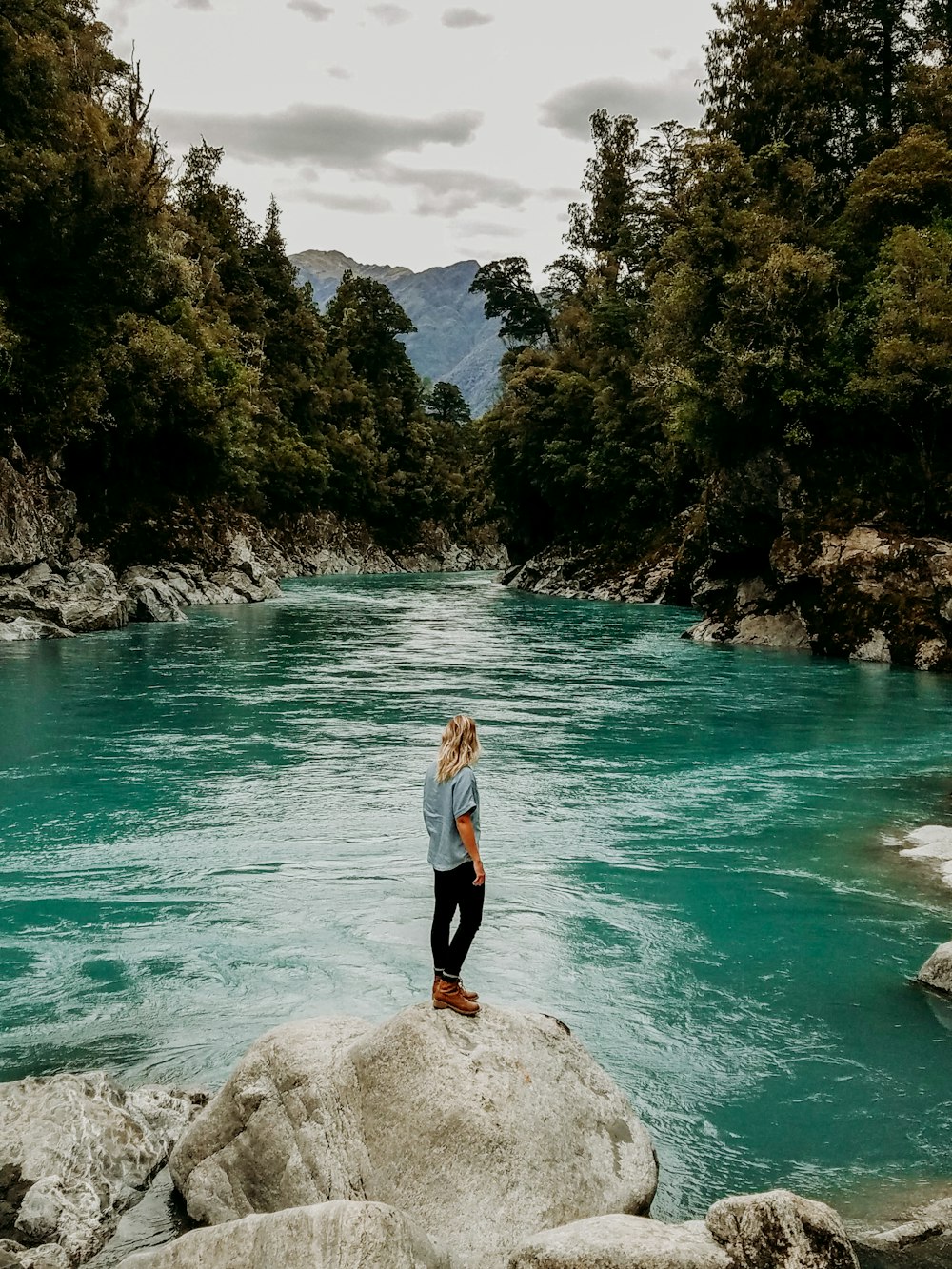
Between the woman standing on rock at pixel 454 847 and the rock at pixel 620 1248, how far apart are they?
1.64m

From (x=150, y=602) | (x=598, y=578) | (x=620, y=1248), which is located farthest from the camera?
(x=598, y=578)

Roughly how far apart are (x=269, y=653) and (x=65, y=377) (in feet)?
52.2

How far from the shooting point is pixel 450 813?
259 inches

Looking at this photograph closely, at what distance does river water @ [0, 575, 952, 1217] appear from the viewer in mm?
7914

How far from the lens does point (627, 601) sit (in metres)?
54.0

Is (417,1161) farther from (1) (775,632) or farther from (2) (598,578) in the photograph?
(2) (598,578)

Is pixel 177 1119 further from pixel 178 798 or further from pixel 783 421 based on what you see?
pixel 783 421

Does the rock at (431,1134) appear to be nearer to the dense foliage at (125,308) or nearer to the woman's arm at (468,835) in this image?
the woman's arm at (468,835)

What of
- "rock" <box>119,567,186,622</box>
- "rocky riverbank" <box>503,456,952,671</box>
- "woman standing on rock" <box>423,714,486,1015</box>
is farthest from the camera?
"rock" <box>119,567,186,622</box>

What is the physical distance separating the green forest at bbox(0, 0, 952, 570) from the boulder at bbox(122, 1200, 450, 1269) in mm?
30841

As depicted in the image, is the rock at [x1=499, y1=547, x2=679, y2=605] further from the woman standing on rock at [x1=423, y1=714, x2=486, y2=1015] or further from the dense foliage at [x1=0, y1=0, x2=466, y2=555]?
the woman standing on rock at [x1=423, y1=714, x2=486, y2=1015]

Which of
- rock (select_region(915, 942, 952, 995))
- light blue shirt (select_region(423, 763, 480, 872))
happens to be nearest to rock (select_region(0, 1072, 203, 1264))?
light blue shirt (select_region(423, 763, 480, 872))

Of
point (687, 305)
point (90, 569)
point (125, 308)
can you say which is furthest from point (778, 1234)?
point (125, 308)

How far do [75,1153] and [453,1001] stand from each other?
2.34 m
